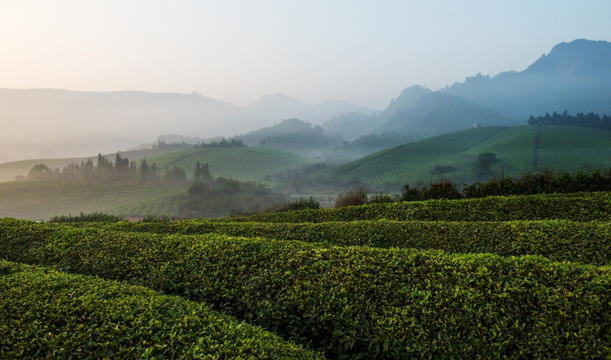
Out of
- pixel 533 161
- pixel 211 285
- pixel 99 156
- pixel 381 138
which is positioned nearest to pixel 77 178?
pixel 99 156

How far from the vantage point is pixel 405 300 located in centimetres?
458

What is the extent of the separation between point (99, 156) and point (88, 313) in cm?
10655

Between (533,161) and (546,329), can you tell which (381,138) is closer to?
(533,161)

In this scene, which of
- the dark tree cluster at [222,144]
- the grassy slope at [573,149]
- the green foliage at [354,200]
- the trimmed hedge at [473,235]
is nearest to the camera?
the trimmed hedge at [473,235]

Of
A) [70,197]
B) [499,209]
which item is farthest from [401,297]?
[70,197]

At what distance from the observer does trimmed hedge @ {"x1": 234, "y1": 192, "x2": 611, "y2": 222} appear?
10.2m

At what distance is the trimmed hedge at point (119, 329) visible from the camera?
12.1ft

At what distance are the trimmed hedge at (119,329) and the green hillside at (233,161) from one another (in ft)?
364

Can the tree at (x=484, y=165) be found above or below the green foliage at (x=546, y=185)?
below

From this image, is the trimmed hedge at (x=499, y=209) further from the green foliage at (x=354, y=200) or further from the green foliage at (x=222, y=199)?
the green foliage at (x=222, y=199)

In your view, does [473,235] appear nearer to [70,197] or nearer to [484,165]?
[484,165]

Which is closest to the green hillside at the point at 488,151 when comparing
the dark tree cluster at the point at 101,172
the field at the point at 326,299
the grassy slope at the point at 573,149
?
the grassy slope at the point at 573,149

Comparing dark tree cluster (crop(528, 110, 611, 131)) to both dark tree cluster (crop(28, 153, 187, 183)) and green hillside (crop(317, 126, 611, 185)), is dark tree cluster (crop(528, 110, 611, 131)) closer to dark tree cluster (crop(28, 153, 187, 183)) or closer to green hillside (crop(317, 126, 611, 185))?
green hillside (crop(317, 126, 611, 185))

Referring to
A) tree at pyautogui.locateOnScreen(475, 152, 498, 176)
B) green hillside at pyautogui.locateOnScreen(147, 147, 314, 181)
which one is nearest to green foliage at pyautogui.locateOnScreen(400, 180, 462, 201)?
tree at pyautogui.locateOnScreen(475, 152, 498, 176)
